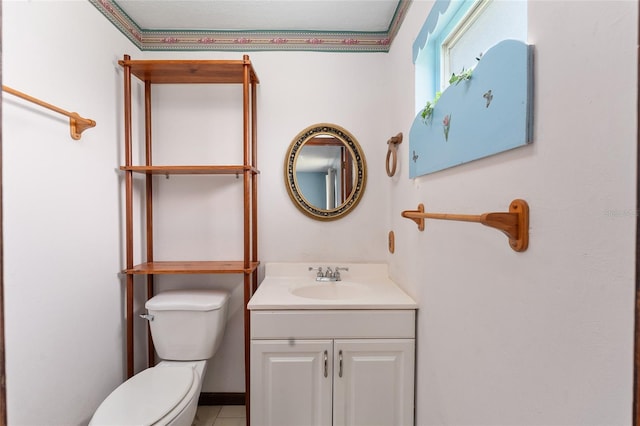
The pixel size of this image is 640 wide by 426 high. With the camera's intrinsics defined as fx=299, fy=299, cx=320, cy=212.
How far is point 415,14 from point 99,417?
6.90 feet

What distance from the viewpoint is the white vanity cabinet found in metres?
1.34

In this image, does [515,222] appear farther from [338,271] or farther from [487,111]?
[338,271]

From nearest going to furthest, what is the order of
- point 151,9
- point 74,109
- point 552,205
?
point 552,205 < point 74,109 < point 151,9

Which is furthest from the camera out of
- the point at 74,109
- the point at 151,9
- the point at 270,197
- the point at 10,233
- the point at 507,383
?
the point at 270,197

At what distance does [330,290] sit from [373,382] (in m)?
0.52

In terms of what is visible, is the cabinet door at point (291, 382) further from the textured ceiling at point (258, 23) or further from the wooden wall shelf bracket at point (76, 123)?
the textured ceiling at point (258, 23)

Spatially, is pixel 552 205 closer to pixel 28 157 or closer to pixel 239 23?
pixel 28 157

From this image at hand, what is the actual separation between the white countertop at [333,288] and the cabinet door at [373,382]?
17cm

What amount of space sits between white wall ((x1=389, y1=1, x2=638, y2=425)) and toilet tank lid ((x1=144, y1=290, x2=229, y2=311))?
119cm

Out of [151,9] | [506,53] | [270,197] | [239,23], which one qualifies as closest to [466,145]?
[506,53]

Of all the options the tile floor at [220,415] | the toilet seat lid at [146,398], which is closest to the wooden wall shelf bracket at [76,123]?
the toilet seat lid at [146,398]

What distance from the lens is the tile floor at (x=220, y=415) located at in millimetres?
1709

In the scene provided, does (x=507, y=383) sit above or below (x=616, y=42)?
below

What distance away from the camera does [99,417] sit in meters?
1.11
